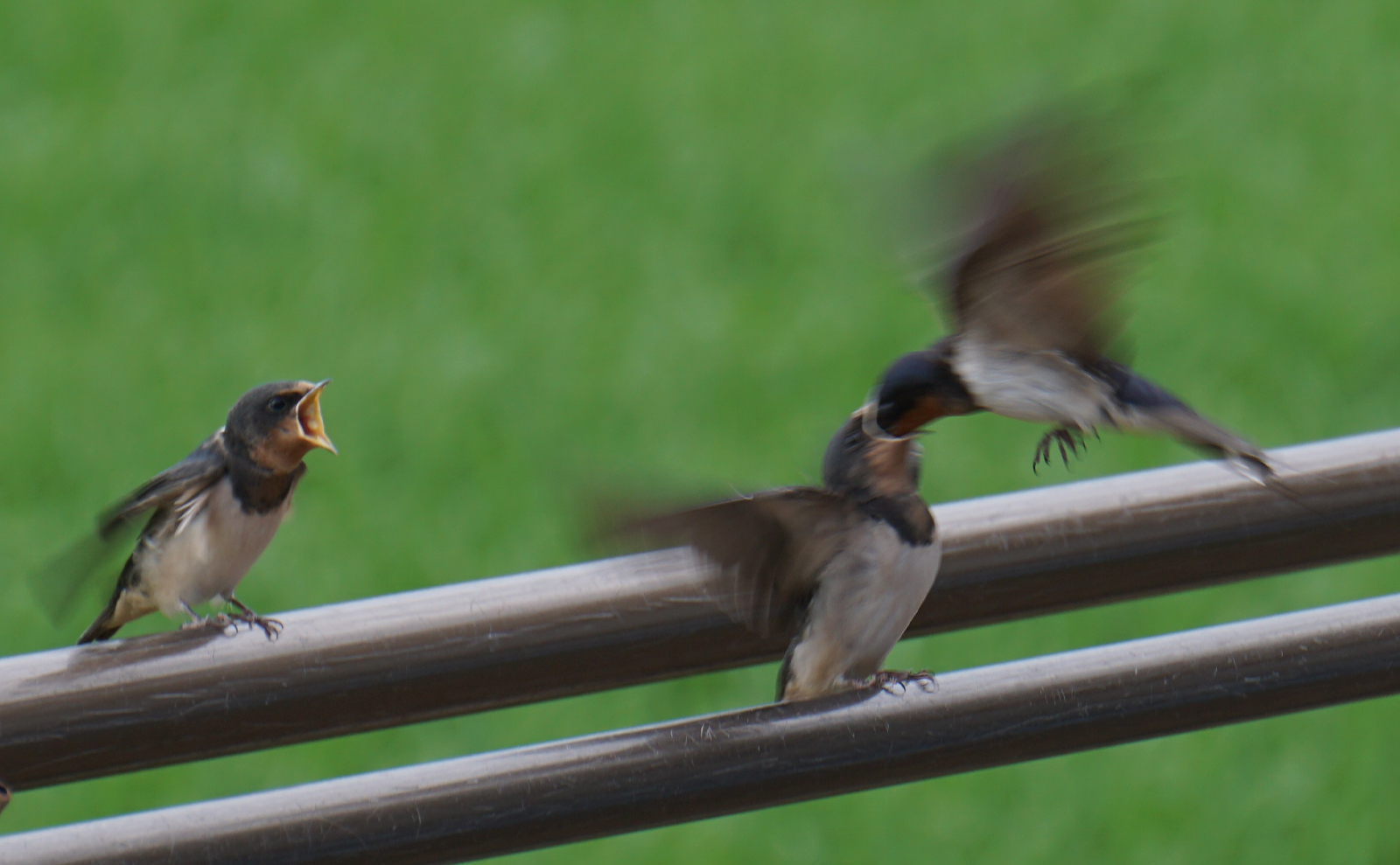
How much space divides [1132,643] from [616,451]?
281cm

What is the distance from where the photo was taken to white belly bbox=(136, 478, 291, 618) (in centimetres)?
185

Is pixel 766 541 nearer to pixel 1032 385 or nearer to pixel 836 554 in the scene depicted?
pixel 836 554

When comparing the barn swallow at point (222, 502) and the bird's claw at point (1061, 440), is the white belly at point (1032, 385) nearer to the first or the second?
the bird's claw at point (1061, 440)

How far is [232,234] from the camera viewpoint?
16.5 ft

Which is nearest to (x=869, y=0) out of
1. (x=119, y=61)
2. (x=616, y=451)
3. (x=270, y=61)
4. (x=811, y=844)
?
(x=270, y=61)

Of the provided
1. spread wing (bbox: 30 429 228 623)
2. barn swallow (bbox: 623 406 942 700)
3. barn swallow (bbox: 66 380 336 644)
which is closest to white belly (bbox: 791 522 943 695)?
barn swallow (bbox: 623 406 942 700)

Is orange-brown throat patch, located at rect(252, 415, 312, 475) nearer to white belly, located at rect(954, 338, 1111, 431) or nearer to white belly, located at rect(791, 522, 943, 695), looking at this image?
white belly, located at rect(791, 522, 943, 695)

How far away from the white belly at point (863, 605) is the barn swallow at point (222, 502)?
58 centimetres

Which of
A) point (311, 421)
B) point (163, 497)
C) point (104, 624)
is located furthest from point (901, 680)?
point (104, 624)

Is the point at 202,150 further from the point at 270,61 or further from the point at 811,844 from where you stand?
the point at 811,844

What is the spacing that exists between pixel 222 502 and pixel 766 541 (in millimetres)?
Result: 766

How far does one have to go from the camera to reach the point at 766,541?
4.34 ft

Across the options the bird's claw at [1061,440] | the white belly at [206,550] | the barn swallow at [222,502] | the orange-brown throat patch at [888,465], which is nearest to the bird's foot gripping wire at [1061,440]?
the bird's claw at [1061,440]

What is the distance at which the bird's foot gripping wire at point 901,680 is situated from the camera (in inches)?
49.5
